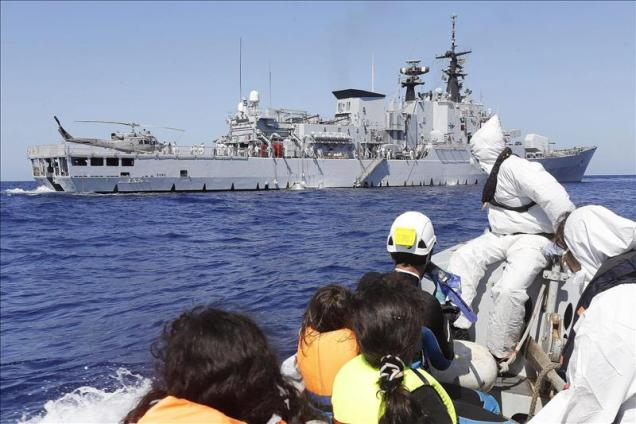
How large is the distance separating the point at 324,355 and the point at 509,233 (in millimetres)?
2716

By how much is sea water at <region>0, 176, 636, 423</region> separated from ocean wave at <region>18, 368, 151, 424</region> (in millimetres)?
14

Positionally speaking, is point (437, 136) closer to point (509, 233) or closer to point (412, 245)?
point (509, 233)

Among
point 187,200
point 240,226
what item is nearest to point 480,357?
point 240,226

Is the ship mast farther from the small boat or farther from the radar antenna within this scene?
the small boat

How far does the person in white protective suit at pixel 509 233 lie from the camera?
4449 mm

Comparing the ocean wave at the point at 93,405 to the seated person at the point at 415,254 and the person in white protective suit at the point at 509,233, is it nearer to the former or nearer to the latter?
the seated person at the point at 415,254

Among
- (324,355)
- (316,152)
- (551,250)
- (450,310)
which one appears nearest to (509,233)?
(551,250)

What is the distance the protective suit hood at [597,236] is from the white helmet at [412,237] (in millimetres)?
1127

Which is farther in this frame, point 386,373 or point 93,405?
point 93,405

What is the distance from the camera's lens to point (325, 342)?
9.66 ft

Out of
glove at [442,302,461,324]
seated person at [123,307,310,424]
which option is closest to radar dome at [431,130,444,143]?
glove at [442,302,461,324]

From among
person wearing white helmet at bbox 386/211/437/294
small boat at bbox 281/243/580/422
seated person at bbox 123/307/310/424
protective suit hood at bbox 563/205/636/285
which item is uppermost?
protective suit hood at bbox 563/205/636/285

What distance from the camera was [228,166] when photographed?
43.8m

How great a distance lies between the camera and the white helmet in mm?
3440
